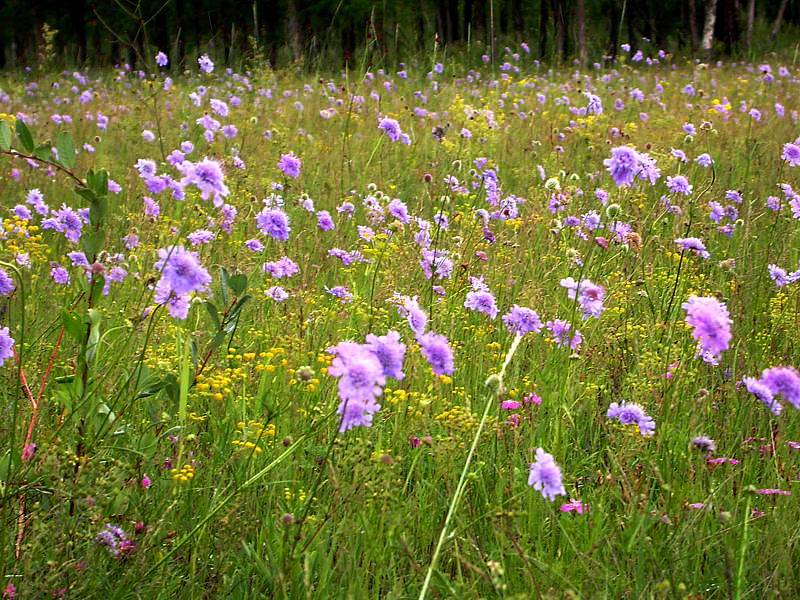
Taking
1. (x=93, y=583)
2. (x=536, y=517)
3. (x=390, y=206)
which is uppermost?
(x=390, y=206)

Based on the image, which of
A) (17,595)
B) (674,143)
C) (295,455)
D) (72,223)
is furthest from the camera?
(674,143)

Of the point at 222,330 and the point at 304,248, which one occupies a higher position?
the point at 222,330

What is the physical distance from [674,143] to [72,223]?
15.2 ft

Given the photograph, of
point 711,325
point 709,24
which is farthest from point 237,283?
point 709,24

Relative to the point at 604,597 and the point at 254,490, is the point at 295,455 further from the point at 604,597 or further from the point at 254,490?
the point at 604,597

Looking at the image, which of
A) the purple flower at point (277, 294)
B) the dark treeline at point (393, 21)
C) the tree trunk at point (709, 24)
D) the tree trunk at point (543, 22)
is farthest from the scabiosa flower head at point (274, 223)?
the dark treeline at point (393, 21)

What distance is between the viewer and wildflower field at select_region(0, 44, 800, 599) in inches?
57.8

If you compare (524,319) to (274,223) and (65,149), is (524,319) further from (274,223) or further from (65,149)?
(65,149)

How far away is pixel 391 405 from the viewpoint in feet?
7.43

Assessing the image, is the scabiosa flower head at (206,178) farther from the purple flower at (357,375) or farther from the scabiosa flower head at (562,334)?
the scabiosa flower head at (562,334)

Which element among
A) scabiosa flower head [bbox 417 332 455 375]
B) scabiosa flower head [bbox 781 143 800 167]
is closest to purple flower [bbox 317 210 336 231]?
scabiosa flower head [bbox 417 332 455 375]

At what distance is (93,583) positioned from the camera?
1.41 m

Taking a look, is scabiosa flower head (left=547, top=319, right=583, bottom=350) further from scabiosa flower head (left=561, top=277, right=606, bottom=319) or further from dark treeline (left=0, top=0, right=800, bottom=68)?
dark treeline (left=0, top=0, right=800, bottom=68)

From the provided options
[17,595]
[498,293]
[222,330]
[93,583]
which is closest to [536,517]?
[222,330]
